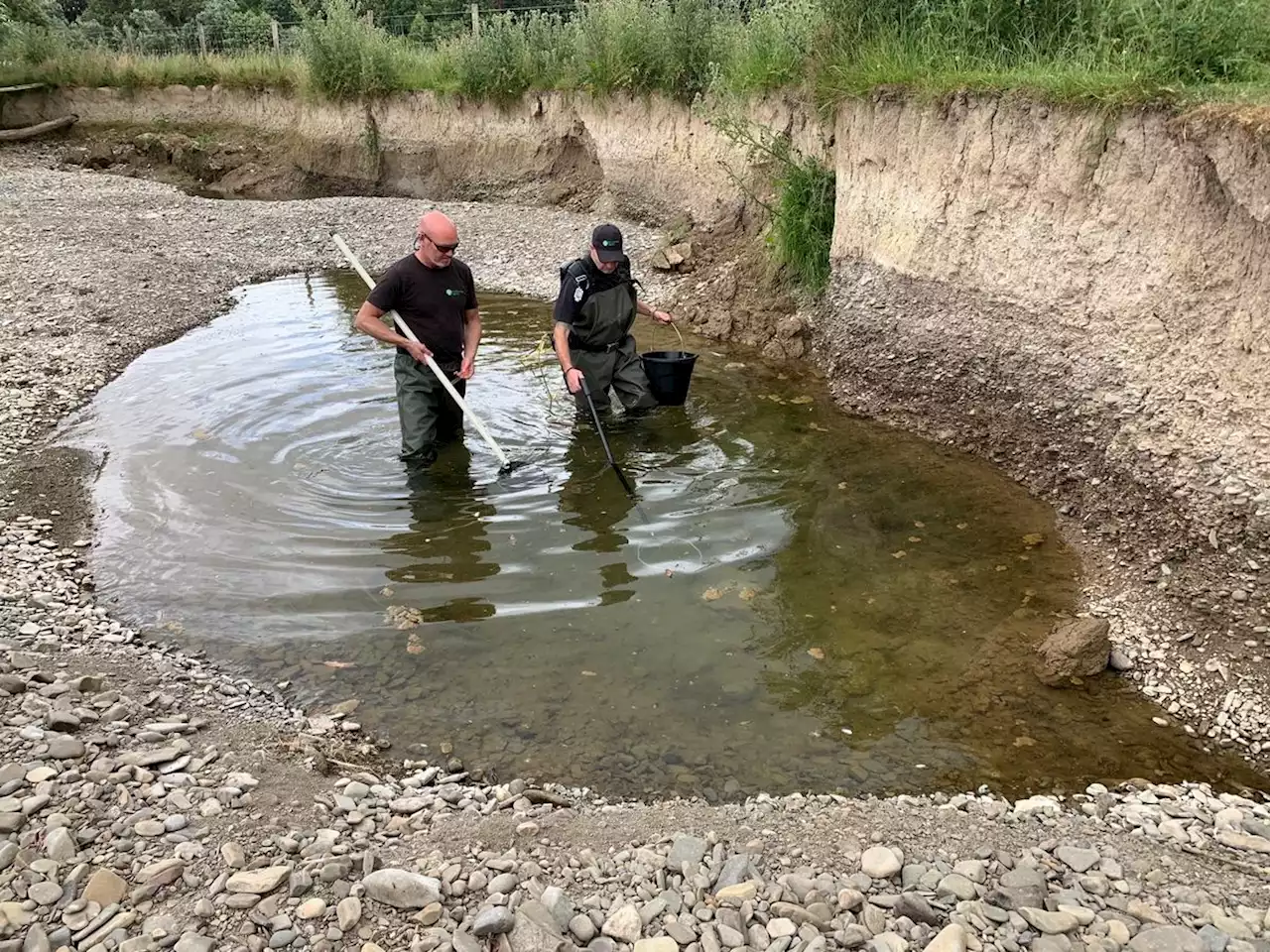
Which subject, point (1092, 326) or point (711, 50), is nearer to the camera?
point (1092, 326)

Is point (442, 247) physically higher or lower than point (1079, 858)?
higher

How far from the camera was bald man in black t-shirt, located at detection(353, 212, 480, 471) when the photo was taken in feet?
20.7

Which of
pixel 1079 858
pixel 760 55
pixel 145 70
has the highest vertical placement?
pixel 760 55

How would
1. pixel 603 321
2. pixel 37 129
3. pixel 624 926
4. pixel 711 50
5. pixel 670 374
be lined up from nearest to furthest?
1. pixel 624 926
2. pixel 670 374
3. pixel 603 321
4. pixel 711 50
5. pixel 37 129

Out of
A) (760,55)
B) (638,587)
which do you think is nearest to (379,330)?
(638,587)

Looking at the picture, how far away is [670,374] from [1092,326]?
2842 millimetres

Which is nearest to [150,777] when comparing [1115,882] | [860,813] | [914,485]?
[860,813]

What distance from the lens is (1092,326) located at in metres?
5.95

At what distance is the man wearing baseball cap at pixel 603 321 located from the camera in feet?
22.2

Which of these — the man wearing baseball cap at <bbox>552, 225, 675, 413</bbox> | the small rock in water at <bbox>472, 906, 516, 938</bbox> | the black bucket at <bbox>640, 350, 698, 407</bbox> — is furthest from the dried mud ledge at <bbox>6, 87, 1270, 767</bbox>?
the small rock in water at <bbox>472, 906, 516, 938</bbox>

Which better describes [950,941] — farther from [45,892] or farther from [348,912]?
[45,892]

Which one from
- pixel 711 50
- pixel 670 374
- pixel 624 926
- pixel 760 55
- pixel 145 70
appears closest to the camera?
pixel 624 926

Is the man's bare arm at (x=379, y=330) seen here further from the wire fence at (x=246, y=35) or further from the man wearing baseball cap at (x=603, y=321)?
the wire fence at (x=246, y=35)

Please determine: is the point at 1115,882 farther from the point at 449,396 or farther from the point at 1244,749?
the point at 449,396
